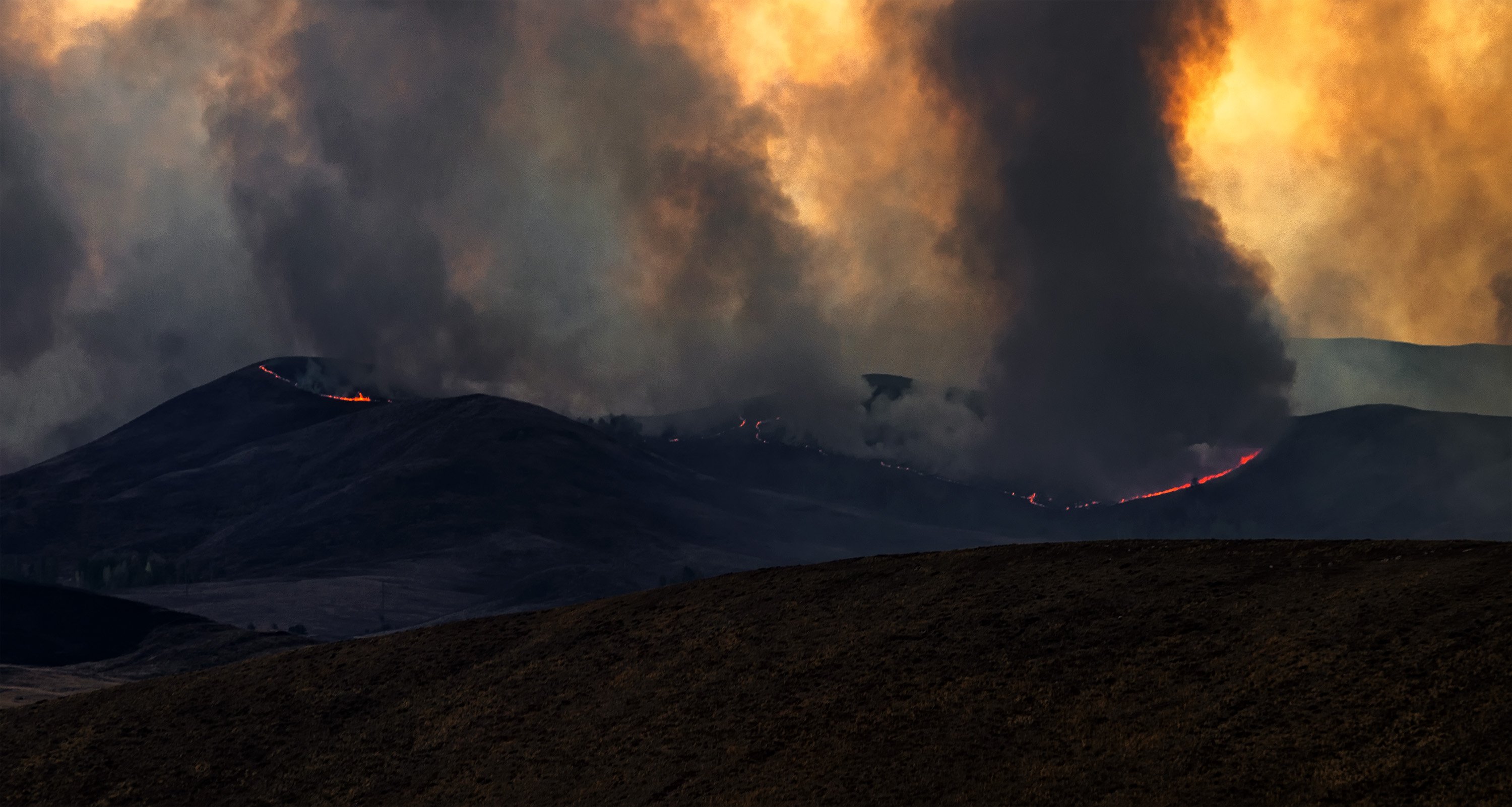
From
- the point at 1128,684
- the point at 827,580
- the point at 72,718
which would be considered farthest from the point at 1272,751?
the point at 72,718

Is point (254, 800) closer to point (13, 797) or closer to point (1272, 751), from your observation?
point (13, 797)

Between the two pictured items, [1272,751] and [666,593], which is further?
[666,593]

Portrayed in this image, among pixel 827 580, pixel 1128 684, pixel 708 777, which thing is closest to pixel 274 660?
pixel 827 580

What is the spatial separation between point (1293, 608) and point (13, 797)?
63810 mm

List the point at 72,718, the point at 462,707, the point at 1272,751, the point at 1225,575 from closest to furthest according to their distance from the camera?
the point at 1272,751 → the point at 1225,575 → the point at 462,707 → the point at 72,718

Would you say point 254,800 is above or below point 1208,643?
below

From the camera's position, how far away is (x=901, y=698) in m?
63.8

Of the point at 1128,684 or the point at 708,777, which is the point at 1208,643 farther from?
the point at 708,777

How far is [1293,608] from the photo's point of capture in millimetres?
62062

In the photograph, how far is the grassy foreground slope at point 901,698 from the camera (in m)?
50.3

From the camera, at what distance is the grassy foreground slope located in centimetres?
5028

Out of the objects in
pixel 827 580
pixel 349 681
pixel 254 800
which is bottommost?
pixel 254 800

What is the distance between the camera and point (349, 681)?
83.6 meters

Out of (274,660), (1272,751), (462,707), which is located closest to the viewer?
(1272,751)
